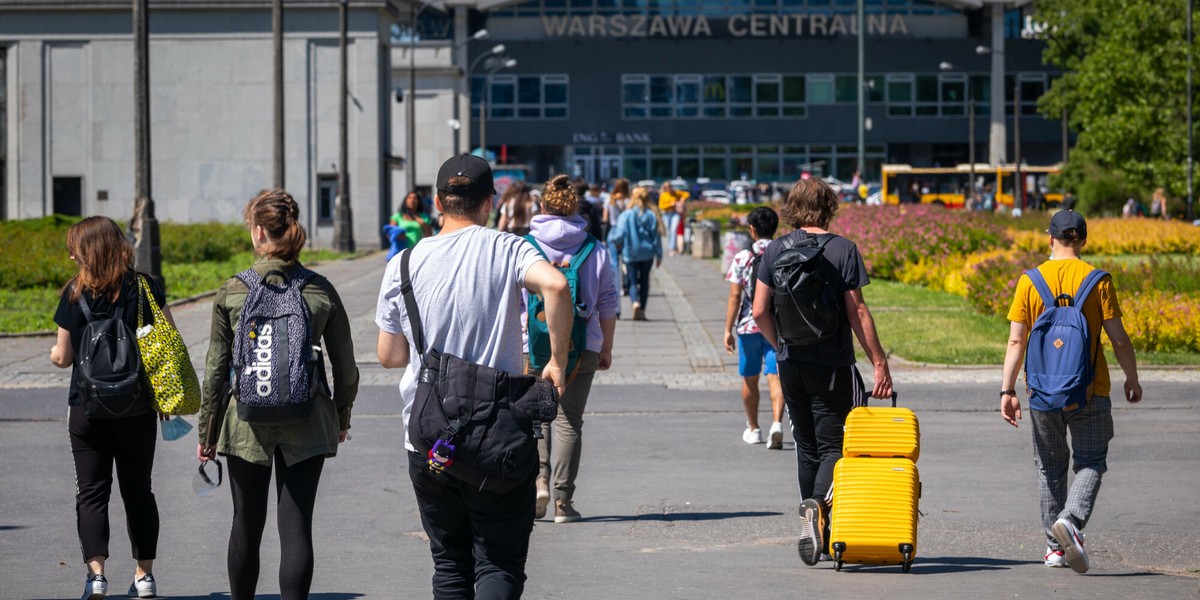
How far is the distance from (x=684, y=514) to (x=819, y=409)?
165 cm

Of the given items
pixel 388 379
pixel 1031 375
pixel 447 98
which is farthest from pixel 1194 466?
pixel 447 98

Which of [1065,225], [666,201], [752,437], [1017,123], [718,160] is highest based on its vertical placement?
[1017,123]

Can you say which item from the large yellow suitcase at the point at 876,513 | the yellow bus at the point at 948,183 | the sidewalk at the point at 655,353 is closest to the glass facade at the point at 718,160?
the yellow bus at the point at 948,183

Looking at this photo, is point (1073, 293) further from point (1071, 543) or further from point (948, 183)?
point (948, 183)

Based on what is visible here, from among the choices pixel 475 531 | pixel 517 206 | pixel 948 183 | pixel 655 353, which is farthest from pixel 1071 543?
pixel 948 183

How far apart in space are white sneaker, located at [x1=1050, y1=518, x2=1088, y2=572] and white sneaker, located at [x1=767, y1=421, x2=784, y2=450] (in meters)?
3.99

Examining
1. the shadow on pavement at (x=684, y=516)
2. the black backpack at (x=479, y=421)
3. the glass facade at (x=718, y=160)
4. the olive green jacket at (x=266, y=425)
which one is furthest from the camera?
the glass facade at (x=718, y=160)

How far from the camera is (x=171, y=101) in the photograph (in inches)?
1768

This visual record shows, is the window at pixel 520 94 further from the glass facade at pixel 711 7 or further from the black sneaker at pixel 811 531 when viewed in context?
the black sneaker at pixel 811 531

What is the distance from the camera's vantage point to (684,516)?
8.52 metres

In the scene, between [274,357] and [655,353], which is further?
[655,353]

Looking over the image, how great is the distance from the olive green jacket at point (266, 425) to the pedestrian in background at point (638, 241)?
14515 millimetres

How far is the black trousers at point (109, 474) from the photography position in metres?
6.47

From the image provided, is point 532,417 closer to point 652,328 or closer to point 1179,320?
point 1179,320
